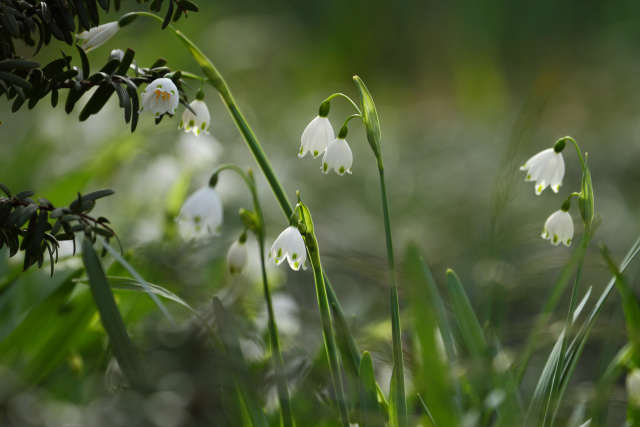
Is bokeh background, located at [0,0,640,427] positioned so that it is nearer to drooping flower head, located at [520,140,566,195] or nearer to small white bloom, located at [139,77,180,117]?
drooping flower head, located at [520,140,566,195]

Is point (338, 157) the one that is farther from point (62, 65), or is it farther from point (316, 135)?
point (62, 65)

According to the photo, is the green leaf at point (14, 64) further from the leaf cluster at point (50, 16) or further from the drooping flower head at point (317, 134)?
the drooping flower head at point (317, 134)

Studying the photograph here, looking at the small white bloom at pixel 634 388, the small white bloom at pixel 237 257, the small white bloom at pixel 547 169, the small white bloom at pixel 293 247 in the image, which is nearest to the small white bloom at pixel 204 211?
the small white bloom at pixel 237 257

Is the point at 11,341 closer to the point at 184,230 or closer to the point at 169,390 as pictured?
the point at 169,390

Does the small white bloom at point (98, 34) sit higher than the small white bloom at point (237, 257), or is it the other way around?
the small white bloom at point (98, 34)

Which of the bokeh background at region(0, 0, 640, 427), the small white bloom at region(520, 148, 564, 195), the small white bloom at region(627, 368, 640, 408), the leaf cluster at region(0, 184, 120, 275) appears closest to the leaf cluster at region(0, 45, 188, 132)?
the leaf cluster at region(0, 184, 120, 275)
